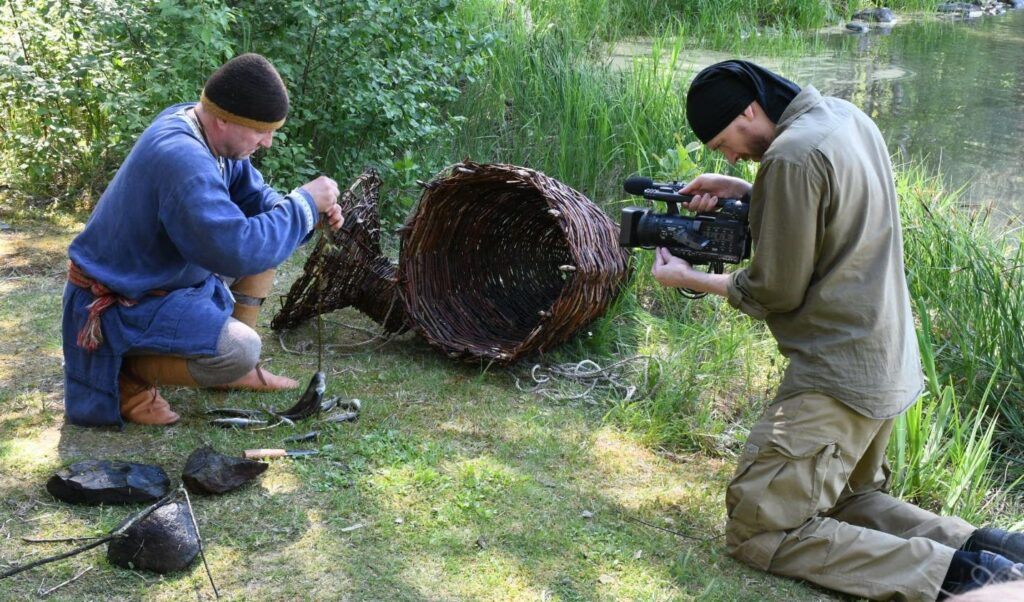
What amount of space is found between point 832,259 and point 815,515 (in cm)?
80

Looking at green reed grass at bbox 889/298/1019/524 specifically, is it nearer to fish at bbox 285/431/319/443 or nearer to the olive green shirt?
the olive green shirt

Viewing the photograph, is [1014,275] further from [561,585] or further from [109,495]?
[109,495]

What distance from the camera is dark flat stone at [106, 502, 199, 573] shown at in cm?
291

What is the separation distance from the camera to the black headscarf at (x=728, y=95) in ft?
10.1

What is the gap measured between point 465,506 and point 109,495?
114 centimetres

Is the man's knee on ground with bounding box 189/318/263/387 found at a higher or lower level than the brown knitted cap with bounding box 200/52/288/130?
lower

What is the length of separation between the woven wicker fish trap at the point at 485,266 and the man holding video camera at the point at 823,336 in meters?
1.24

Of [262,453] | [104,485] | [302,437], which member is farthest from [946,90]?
[104,485]

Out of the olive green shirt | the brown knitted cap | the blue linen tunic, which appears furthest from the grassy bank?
the brown knitted cap

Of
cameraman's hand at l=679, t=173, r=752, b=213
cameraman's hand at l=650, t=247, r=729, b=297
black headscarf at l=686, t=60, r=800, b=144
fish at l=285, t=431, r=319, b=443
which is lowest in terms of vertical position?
fish at l=285, t=431, r=319, b=443

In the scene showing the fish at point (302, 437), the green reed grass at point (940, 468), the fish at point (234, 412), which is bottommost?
the green reed grass at point (940, 468)

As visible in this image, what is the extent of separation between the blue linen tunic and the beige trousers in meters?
1.82

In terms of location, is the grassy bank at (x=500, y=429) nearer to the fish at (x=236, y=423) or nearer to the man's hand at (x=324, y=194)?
the fish at (x=236, y=423)

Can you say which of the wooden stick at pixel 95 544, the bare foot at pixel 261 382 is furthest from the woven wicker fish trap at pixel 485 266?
the wooden stick at pixel 95 544
